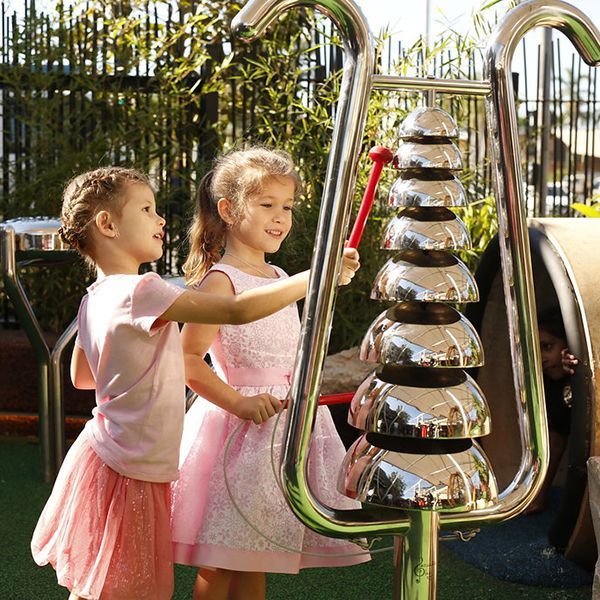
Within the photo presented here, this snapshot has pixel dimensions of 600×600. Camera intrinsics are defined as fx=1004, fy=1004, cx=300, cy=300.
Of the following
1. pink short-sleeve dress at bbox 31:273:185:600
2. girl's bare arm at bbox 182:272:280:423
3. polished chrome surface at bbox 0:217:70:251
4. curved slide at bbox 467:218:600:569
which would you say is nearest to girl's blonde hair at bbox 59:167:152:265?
pink short-sleeve dress at bbox 31:273:185:600

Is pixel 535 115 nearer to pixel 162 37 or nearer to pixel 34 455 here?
pixel 162 37

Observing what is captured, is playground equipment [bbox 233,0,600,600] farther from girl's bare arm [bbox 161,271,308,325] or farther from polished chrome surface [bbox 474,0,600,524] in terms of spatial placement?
girl's bare arm [bbox 161,271,308,325]

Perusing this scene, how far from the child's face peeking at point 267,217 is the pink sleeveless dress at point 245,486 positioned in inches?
3.3

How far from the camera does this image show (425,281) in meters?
0.90

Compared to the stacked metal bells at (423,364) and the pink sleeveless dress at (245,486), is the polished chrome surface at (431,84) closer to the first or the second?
the stacked metal bells at (423,364)

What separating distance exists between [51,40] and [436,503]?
5.13 m

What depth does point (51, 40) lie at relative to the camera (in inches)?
217

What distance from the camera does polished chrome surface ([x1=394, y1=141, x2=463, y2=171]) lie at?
35.9 inches

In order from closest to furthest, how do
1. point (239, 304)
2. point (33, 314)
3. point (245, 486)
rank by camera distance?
point (239, 304)
point (245, 486)
point (33, 314)

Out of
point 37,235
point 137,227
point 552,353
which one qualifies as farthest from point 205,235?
point 37,235

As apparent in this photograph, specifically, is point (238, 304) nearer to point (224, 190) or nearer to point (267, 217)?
point (267, 217)

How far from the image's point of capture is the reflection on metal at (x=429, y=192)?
906 millimetres

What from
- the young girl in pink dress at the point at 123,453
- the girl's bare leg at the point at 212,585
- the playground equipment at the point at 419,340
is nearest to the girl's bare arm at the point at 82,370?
the young girl in pink dress at the point at 123,453

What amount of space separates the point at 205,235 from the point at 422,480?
160 cm
